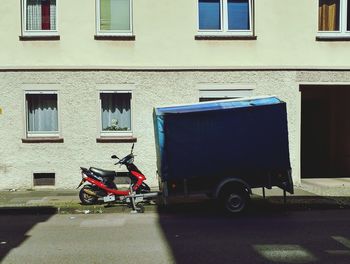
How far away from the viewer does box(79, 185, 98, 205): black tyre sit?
1075 cm

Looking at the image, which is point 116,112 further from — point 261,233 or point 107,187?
point 261,233

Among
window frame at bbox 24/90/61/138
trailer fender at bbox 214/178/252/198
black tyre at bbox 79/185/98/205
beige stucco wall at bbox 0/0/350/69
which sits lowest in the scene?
black tyre at bbox 79/185/98/205

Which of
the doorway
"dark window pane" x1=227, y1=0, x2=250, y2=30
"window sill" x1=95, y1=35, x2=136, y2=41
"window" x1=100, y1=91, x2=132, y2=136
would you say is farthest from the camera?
the doorway

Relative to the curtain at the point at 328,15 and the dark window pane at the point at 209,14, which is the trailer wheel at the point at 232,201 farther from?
the curtain at the point at 328,15

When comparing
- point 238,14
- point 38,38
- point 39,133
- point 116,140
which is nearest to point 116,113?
point 116,140

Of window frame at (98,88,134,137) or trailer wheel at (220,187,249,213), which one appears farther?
window frame at (98,88,134,137)

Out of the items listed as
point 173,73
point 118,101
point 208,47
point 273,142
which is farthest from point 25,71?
point 273,142

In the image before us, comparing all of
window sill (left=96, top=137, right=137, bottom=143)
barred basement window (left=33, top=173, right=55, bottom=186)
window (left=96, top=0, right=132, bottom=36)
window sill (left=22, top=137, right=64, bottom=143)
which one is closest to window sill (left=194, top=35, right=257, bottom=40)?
window (left=96, top=0, right=132, bottom=36)

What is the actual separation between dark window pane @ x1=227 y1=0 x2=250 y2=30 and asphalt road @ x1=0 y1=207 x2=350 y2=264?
6014 millimetres

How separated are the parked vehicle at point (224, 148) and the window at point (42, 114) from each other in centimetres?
508

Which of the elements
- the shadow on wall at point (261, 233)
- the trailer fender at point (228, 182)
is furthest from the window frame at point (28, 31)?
the trailer fender at point (228, 182)

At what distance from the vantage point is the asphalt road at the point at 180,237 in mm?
6383

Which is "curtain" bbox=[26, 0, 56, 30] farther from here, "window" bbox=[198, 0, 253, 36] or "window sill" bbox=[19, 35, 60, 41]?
"window" bbox=[198, 0, 253, 36]

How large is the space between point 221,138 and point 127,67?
4919mm
